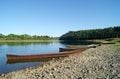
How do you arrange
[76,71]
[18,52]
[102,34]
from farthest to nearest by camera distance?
[102,34], [18,52], [76,71]

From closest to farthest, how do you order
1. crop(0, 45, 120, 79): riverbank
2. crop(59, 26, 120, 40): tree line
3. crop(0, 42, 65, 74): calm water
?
crop(0, 45, 120, 79): riverbank, crop(0, 42, 65, 74): calm water, crop(59, 26, 120, 40): tree line

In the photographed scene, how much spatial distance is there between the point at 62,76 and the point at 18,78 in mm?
3909

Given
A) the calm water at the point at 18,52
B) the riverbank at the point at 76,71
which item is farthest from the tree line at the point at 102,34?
the riverbank at the point at 76,71

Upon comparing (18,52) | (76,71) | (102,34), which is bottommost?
(18,52)

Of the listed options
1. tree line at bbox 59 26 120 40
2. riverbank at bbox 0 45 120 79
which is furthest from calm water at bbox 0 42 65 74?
tree line at bbox 59 26 120 40

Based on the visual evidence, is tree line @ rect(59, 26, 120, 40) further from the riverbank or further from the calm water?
the riverbank

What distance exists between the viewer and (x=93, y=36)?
168000 millimetres

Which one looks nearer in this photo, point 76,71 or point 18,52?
point 76,71

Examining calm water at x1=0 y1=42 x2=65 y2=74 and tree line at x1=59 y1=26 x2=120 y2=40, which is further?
tree line at x1=59 y1=26 x2=120 y2=40

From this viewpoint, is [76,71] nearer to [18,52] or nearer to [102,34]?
[18,52]

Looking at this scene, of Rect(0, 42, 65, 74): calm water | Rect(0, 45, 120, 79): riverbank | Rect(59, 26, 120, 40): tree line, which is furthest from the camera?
Rect(59, 26, 120, 40): tree line

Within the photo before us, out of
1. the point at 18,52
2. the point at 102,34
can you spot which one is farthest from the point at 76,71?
the point at 102,34

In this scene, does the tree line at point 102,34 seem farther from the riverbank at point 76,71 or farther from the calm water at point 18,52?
the riverbank at point 76,71

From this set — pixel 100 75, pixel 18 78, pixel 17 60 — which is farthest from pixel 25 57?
pixel 100 75
